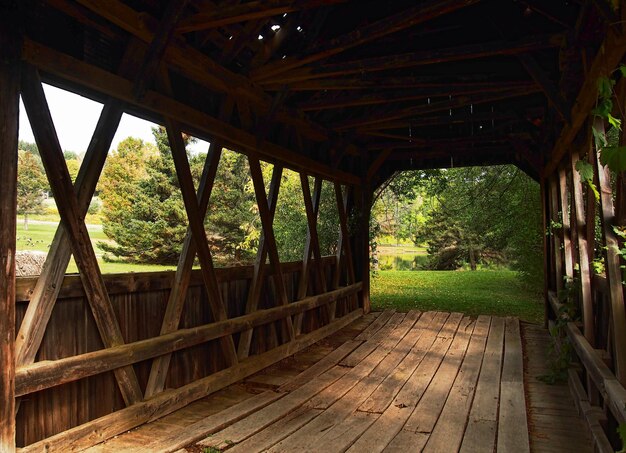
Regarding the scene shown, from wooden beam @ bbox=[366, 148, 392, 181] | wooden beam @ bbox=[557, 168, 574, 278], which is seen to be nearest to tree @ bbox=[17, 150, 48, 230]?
wooden beam @ bbox=[366, 148, 392, 181]

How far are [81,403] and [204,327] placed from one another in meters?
1.32

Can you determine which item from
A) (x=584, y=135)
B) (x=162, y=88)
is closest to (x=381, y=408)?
(x=584, y=135)

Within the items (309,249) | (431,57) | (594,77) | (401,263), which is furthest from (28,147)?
(401,263)

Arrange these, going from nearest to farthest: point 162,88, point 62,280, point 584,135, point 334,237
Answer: point 62,280, point 162,88, point 584,135, point 334,237

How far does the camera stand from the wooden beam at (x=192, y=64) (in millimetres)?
3111

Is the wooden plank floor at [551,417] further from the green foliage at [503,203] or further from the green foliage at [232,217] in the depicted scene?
the green foliage at [232,217]

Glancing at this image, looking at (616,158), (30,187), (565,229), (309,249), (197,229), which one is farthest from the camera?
(30,187)

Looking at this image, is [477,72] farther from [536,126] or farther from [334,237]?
[334,237]

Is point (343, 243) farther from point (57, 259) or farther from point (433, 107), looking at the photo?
point (57, 259)

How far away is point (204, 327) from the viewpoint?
14.0 ft

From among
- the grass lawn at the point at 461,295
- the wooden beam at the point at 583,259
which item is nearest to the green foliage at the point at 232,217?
the grass lawn at the point at 461,295

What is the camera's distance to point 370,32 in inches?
150

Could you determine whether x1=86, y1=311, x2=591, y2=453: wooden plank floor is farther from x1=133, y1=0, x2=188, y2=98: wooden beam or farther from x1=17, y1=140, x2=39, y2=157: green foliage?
x1=17, y1=140, x2=39, y2=157: green foliage

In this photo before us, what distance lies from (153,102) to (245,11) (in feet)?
3.36
